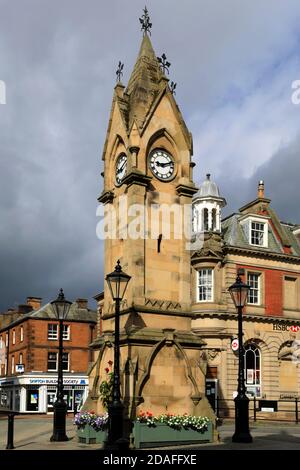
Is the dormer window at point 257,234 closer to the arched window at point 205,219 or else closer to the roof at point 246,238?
the roof at point 246,238

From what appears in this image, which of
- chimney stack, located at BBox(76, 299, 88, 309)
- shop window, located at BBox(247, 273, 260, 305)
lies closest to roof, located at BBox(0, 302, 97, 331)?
chimney stack, located at BBox(76, 299, 88, 309)

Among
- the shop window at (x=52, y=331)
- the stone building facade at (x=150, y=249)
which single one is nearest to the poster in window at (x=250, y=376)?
the stone building facade at (x=150, y=249)

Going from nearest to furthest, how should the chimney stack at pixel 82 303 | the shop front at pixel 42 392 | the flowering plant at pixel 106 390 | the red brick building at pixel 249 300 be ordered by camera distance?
the flowering plant at pixel 106 390 → the red brick building at pixel 249 300 → the shop front at pixel 42 392 → the chimney stack at pixel 82 303

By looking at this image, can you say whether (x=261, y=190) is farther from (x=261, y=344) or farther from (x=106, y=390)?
(x=106, y=390)

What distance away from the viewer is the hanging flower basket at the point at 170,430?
1706cm

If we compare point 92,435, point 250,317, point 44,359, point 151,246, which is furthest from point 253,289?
point 92,435

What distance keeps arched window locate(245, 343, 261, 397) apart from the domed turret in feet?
27.1

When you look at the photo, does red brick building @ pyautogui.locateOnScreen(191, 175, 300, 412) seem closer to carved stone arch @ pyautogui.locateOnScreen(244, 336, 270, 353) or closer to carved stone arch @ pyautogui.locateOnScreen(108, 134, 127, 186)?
carved stone arch @ pyautogui.locateOnScreen(244, 336, 270, 353)

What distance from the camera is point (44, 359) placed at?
182ft

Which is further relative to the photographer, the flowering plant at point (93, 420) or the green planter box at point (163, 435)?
the flowering plant at point (93, 420)

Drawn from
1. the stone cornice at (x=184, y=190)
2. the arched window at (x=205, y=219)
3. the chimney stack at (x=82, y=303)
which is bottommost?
the chimney stack at (x=82, y=303)

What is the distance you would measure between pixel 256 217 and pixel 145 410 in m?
26.2

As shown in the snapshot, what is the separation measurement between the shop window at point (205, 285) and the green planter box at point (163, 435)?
21048mm
